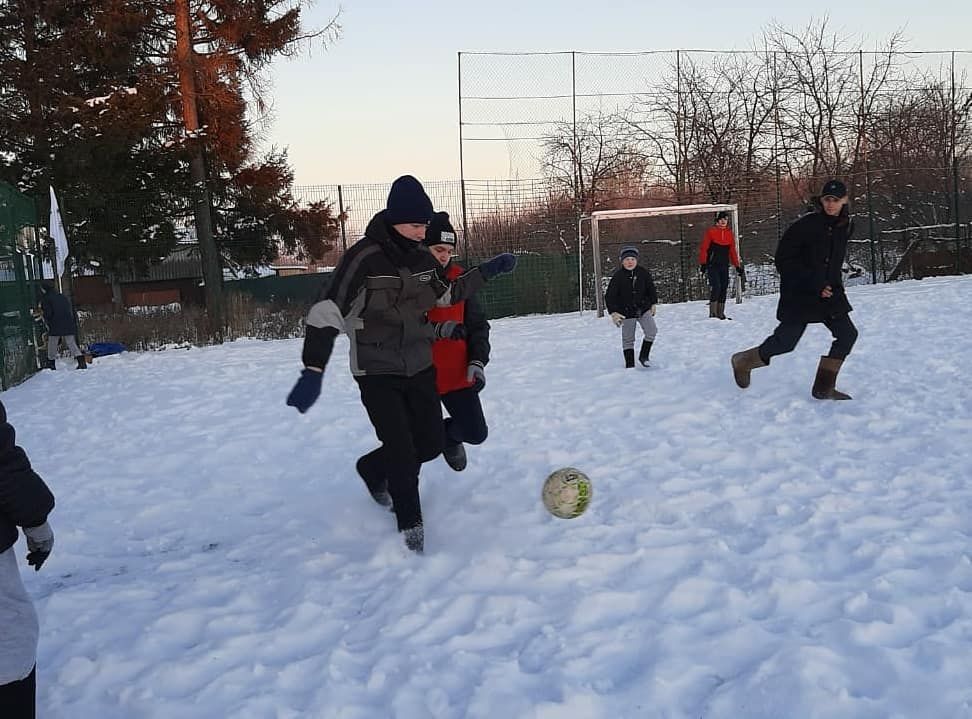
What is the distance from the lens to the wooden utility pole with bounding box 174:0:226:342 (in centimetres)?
1831

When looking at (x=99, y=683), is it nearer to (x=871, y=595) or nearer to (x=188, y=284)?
(x=871, y=595)

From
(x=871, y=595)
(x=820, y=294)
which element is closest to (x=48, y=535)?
(x=871, y=595)

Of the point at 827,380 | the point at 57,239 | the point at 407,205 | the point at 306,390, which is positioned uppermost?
the point at 57,239

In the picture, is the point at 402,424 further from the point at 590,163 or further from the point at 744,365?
the point at 590,163

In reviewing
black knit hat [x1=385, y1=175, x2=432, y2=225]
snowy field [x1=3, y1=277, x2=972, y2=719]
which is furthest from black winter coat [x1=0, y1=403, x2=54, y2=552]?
black knit hat [x1=385, y1=175, x2=432, y2=225]

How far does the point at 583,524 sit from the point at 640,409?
108 inches

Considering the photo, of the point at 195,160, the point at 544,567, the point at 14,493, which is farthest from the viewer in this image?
the point at 195,160

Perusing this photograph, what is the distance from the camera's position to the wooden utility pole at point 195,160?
18.3 m

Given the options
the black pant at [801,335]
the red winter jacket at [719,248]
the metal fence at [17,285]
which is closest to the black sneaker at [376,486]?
the black pant at [801,335]

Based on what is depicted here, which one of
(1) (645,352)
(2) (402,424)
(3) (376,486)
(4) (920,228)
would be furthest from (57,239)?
(4) (920,228)

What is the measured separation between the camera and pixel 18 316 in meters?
11.6

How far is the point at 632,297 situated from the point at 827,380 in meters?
2.65

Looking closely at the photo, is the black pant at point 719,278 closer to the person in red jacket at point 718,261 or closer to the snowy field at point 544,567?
the person in red jacket at point 718,261

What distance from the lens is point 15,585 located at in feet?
7.38
